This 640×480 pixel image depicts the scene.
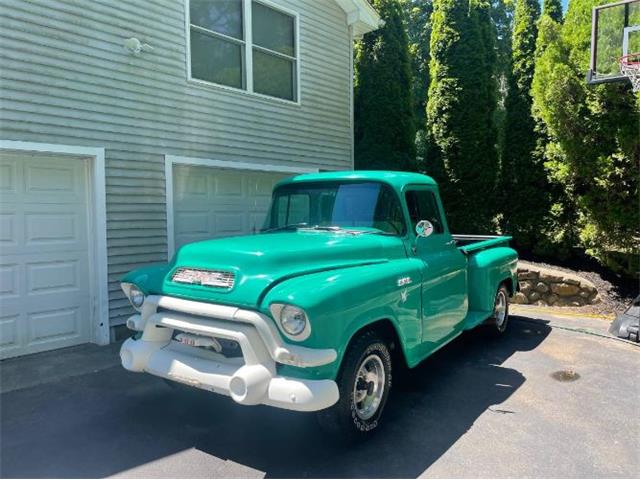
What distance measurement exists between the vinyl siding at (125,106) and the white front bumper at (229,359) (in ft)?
9.23

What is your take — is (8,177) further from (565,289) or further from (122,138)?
(565,289)

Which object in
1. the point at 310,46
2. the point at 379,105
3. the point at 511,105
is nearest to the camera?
the point at 310,46

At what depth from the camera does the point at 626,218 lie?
7.58 metres

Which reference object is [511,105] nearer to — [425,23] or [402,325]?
[402,325]

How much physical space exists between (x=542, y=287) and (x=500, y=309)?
3.05 metres

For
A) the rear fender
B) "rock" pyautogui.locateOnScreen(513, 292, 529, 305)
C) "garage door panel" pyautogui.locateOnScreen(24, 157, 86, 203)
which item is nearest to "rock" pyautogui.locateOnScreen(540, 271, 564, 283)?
"rock" pyautogui.locateOnScreen(513, 292, 529, 305)

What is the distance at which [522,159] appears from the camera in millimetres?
10414

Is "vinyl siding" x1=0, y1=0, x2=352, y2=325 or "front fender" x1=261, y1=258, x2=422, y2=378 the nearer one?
"front fender" x1=261, y1=258, x2=422, y2=378

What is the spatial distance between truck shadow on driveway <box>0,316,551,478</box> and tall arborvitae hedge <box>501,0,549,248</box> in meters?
5.88

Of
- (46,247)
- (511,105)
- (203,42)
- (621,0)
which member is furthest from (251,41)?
(511,105)

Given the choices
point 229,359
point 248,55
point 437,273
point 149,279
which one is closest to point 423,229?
point 437,273

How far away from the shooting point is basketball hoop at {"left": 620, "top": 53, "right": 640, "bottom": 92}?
6.33m

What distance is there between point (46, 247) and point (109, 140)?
4.85 ft

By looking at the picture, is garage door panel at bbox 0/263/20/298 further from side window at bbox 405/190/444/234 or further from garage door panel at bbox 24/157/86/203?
side window at bbox 405/190/444/234
